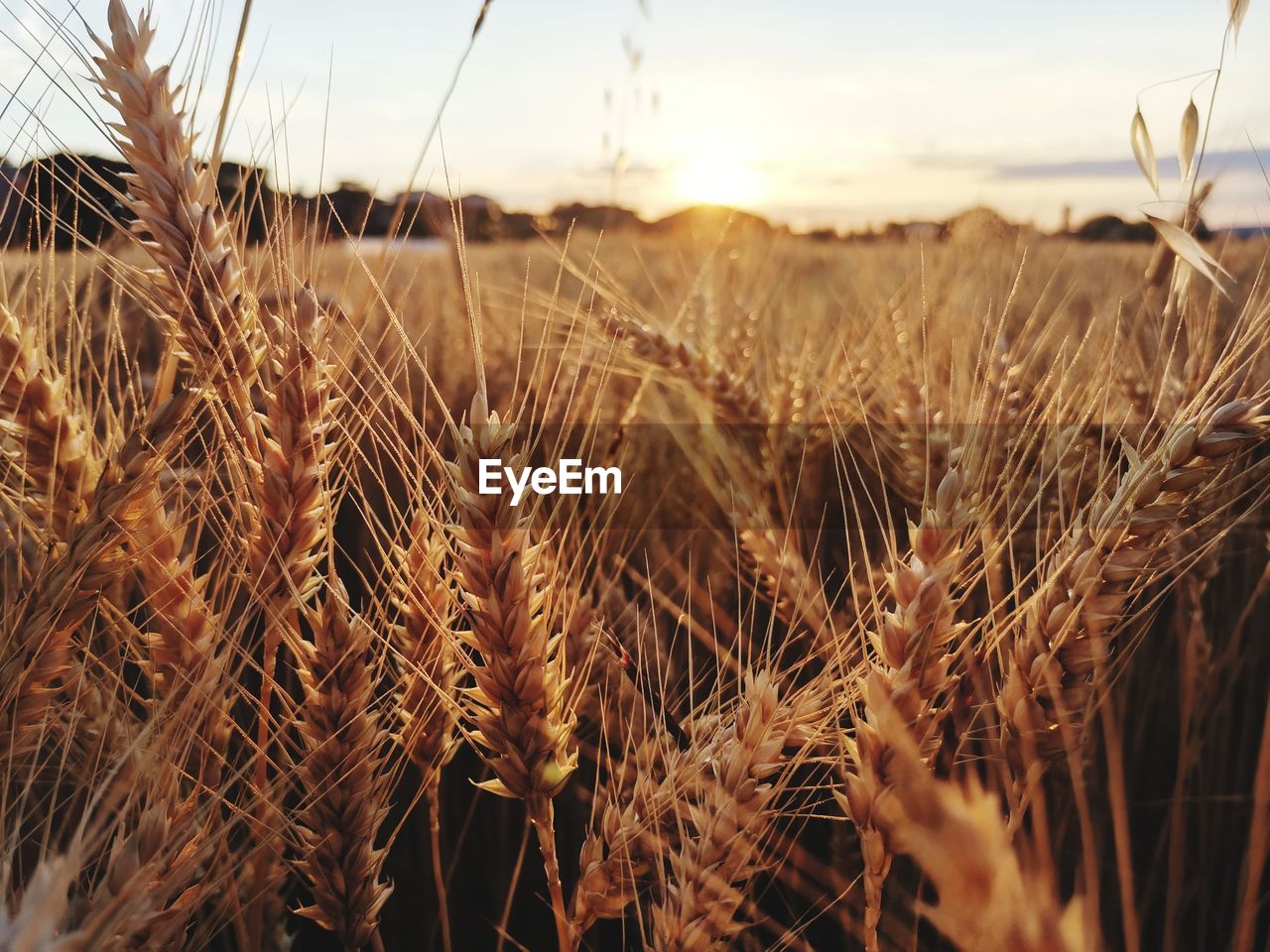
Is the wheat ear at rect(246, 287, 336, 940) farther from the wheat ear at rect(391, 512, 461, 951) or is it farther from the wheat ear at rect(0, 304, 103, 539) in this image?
the wheat ear at rect(0, 304, 103, 539)

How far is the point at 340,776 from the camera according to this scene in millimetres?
826

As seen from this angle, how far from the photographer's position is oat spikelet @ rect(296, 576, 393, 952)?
832mm

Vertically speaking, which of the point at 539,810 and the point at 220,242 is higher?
the point at 220,242

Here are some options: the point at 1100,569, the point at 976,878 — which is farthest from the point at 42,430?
the point at 1100,569

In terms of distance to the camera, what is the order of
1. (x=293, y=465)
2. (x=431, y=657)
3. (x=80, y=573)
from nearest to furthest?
(x=80, y=573)
(x=293, y=465)
(x=431, y=657)

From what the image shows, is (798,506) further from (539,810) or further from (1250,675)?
(539,810)

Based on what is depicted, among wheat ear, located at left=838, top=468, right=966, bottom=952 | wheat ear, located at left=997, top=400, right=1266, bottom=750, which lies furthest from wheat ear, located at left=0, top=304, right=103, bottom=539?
wheat ear, located at left=997, top=400, right=1266, bottom=750

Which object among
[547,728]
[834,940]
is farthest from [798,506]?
[547,728]

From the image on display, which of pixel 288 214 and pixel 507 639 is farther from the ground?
pixel 288 214

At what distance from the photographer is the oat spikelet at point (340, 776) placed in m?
0.83

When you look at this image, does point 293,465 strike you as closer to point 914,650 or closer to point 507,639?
point 507,639

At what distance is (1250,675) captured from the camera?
1478mm

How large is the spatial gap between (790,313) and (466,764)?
1.94 m

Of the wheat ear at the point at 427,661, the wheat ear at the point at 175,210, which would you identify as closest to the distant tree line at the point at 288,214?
the wheat ear at the point at 175,210
